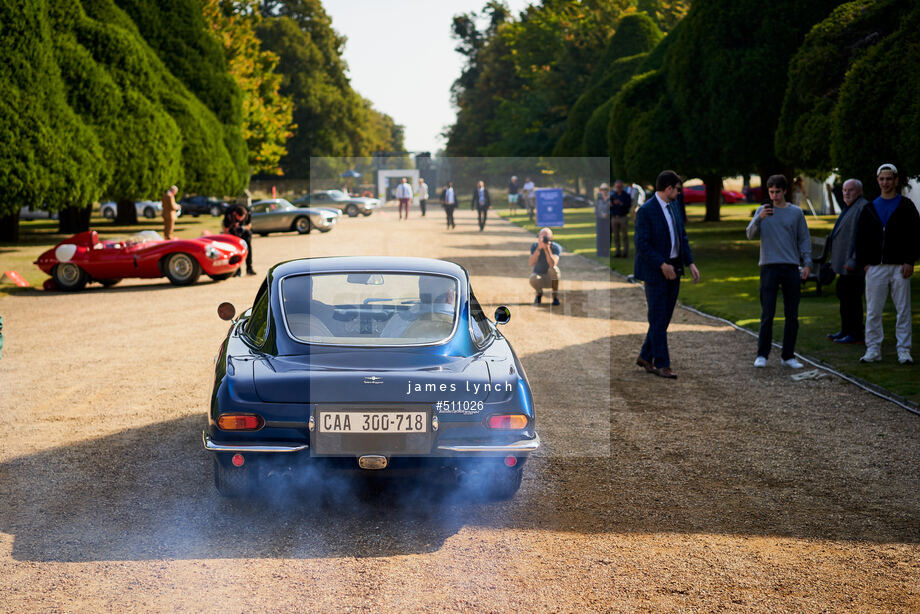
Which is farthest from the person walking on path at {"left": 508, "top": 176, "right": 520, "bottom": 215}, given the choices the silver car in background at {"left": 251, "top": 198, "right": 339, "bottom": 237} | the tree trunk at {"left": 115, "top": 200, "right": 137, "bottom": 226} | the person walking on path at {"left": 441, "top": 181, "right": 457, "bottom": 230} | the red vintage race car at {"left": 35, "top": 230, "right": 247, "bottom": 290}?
the red vintage race car at {"left": 35, "top": 230, "right": 247, "bottom": 290}

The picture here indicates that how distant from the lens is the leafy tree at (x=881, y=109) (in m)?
14.9

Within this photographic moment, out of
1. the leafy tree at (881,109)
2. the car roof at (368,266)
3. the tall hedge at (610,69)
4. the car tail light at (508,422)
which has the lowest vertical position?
the car tail light at (508,422)

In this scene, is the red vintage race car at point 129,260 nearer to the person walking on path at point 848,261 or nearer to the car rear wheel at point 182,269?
the car rear wheel at point 182,269

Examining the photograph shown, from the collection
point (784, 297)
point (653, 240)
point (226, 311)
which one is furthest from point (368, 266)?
point (784, 297)

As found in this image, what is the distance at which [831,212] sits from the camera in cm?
4888

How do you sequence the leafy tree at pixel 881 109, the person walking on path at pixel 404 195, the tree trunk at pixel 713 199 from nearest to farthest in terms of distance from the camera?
1. the leafy tree at pixel 881 109
2. the tree trunk at pixel 713 199
3. the person walking on path at pixel 404 195

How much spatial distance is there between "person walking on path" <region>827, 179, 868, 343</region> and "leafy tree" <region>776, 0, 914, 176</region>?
7818 millimetres

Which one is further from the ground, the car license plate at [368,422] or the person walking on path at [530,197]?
the person walking on path at [530,197]

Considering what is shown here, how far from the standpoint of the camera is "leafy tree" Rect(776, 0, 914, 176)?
18.5 meters

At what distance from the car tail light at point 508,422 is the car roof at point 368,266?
1.39 metres

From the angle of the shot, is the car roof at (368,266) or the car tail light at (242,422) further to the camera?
the car roof at (368,266)

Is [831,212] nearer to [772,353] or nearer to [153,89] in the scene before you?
[153,89]

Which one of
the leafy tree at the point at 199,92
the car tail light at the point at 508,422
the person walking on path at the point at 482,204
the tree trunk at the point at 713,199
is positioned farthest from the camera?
the tree trunk at the point at 713,199

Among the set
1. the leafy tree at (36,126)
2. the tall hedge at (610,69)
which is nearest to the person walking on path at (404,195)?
the tall hedge at (610,69)
